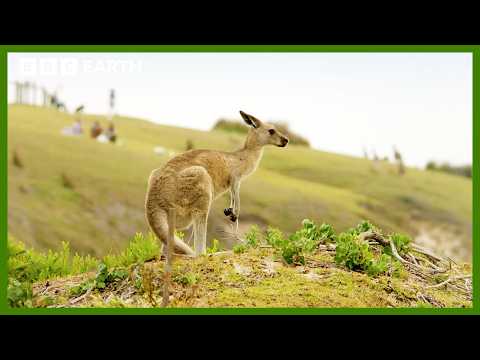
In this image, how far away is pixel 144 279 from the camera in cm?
1277

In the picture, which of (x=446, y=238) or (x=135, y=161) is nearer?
(x=135, y=161)

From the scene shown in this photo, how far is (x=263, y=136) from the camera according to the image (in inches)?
639

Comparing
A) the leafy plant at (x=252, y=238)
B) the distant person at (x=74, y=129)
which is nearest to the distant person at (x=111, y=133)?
the distant person at (x=74, y=129)

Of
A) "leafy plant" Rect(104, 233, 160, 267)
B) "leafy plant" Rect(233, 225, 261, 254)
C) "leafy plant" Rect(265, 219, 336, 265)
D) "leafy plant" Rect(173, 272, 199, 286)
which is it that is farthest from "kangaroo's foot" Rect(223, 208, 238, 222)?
"leafy plant" Rect(173, 272, 199, 286)

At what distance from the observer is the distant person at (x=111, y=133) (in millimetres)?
32406

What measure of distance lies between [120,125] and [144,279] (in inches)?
768

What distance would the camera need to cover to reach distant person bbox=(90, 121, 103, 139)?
109 feet

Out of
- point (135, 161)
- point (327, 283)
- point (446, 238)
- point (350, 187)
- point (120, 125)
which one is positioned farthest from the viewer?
point (350, 187)

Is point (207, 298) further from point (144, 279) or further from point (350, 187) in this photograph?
point (350, 187)

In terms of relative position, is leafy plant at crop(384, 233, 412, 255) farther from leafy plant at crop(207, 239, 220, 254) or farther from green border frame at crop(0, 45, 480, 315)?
leafy plant at crop(207, 239, 220, 254)

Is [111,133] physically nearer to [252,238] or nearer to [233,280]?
[252,238]

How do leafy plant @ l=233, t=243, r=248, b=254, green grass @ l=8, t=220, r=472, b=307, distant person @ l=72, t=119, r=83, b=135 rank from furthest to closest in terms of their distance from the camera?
1. distant person @ l=72, t=119, r=83, b=135
2. leafy plant @ l=233, t=243, r=248, b=254
3. green grass @ l=8, t=220, r=472, b=307
